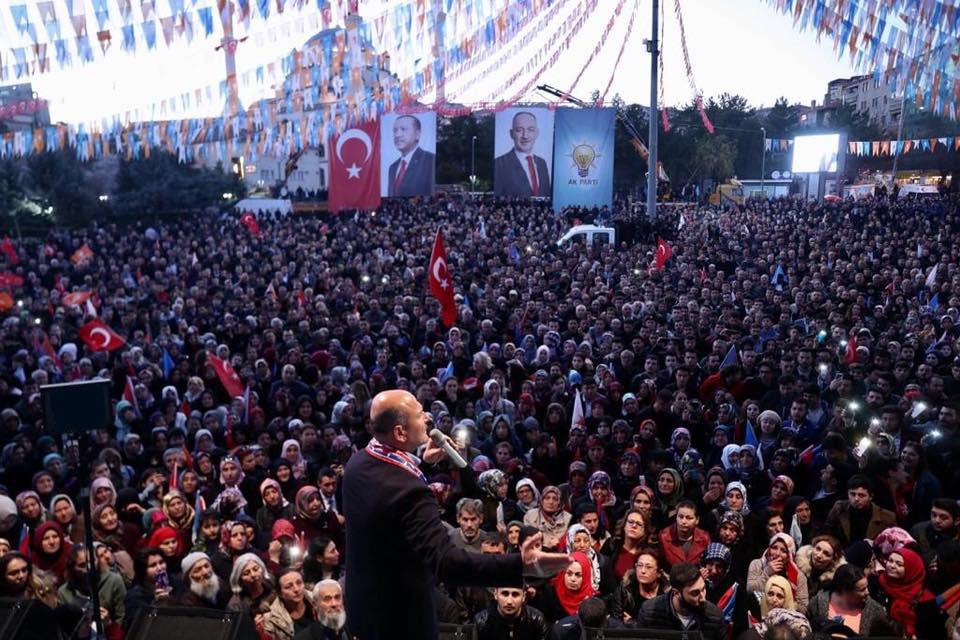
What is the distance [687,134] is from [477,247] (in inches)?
1242

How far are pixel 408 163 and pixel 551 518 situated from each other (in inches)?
854

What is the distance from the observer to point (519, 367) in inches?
420

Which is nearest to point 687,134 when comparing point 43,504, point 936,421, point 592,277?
point 592,277

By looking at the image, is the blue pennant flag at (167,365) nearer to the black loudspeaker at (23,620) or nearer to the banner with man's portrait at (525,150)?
the black loudspeaker at (23,620)

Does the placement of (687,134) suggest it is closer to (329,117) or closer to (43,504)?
(329,117)

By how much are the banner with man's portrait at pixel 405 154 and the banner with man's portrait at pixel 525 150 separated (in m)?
2.26

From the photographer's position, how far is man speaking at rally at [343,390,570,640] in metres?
2.65

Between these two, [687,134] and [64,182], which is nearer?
[64,182]

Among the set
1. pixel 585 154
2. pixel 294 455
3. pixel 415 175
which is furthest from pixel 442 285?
pixel 585 154

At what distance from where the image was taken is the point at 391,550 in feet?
8.86

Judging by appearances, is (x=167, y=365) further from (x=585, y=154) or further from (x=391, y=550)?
(x=585, y=154)

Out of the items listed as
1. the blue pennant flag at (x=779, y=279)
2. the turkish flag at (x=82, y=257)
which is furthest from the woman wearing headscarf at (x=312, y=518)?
the turkish flag at (x=82, y=257)

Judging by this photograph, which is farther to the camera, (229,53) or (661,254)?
(661,254)

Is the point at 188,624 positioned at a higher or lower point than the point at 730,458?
higher
